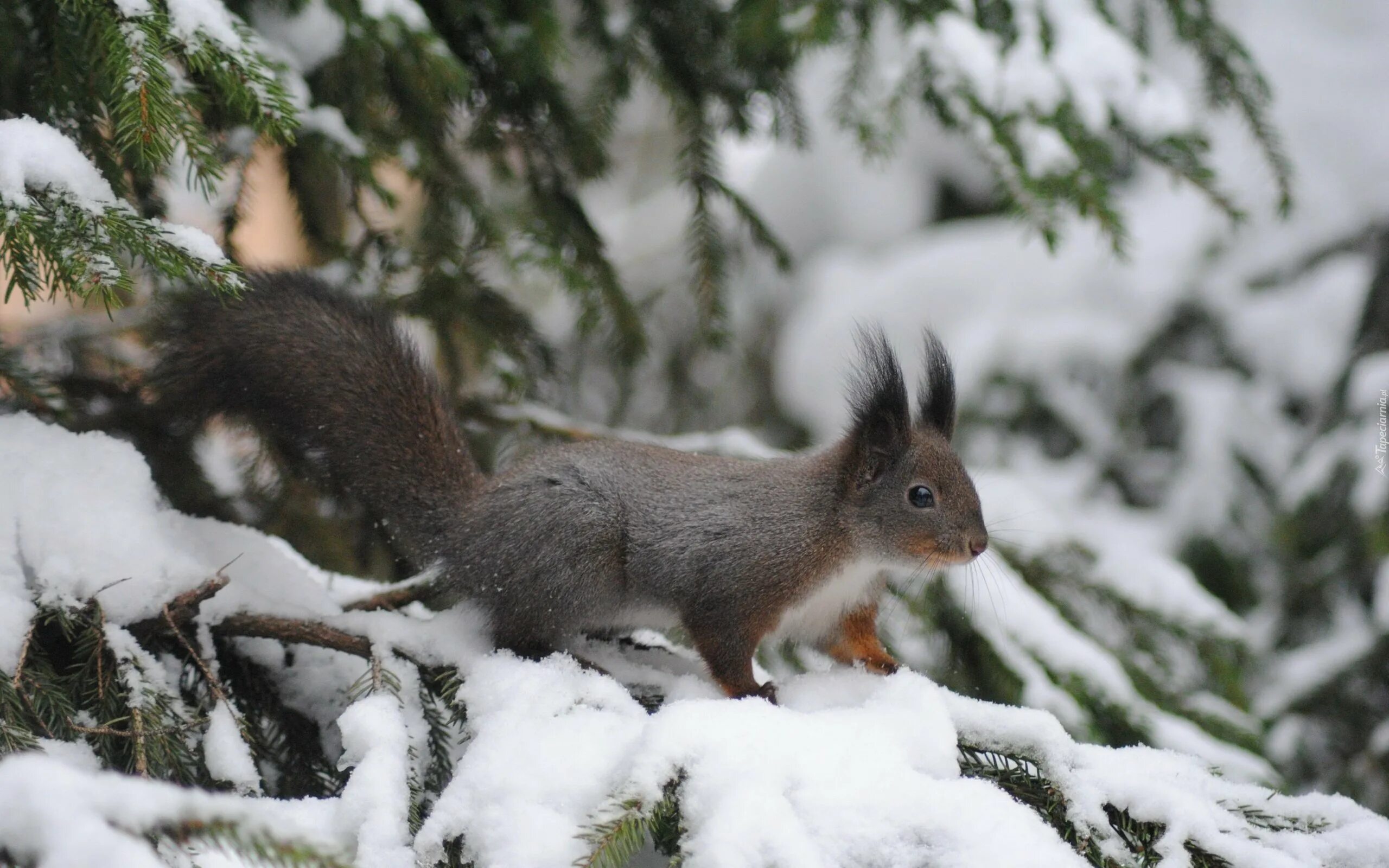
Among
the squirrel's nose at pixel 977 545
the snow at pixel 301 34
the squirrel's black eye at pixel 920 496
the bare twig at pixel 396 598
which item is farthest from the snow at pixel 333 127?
the squirrel's nose at pixel 977 545

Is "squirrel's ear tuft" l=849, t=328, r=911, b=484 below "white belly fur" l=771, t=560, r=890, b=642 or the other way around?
the other way around

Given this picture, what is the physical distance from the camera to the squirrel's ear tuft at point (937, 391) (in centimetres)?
173

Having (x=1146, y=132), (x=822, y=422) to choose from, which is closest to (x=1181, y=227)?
(x=822, y=422)

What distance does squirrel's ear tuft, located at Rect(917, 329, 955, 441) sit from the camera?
173cm

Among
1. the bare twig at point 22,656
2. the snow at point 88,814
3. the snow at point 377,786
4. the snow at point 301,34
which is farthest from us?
the snow at point 301,34

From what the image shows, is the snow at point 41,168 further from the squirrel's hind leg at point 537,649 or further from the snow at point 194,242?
the squirrel's hind leg at point 537,649

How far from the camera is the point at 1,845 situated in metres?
0.69

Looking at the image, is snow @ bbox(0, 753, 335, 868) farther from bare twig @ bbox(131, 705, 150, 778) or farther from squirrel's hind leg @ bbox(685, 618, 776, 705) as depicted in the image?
squirrel's hind leg @ bbox(685, 618, 776, 705)

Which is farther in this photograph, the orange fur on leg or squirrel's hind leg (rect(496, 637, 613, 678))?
the orange fur on leg

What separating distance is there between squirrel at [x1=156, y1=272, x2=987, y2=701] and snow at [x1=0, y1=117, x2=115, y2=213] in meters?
0.35

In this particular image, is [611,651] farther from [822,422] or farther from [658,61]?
[822,422]

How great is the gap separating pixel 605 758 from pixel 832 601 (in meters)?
0.71

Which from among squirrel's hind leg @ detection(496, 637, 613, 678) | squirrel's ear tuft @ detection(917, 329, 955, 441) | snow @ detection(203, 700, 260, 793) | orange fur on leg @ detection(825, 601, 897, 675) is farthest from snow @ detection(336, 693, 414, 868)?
squirrel's ear tuft @ detection(917, 329, 955, 441)

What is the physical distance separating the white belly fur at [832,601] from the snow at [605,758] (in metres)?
0.26
